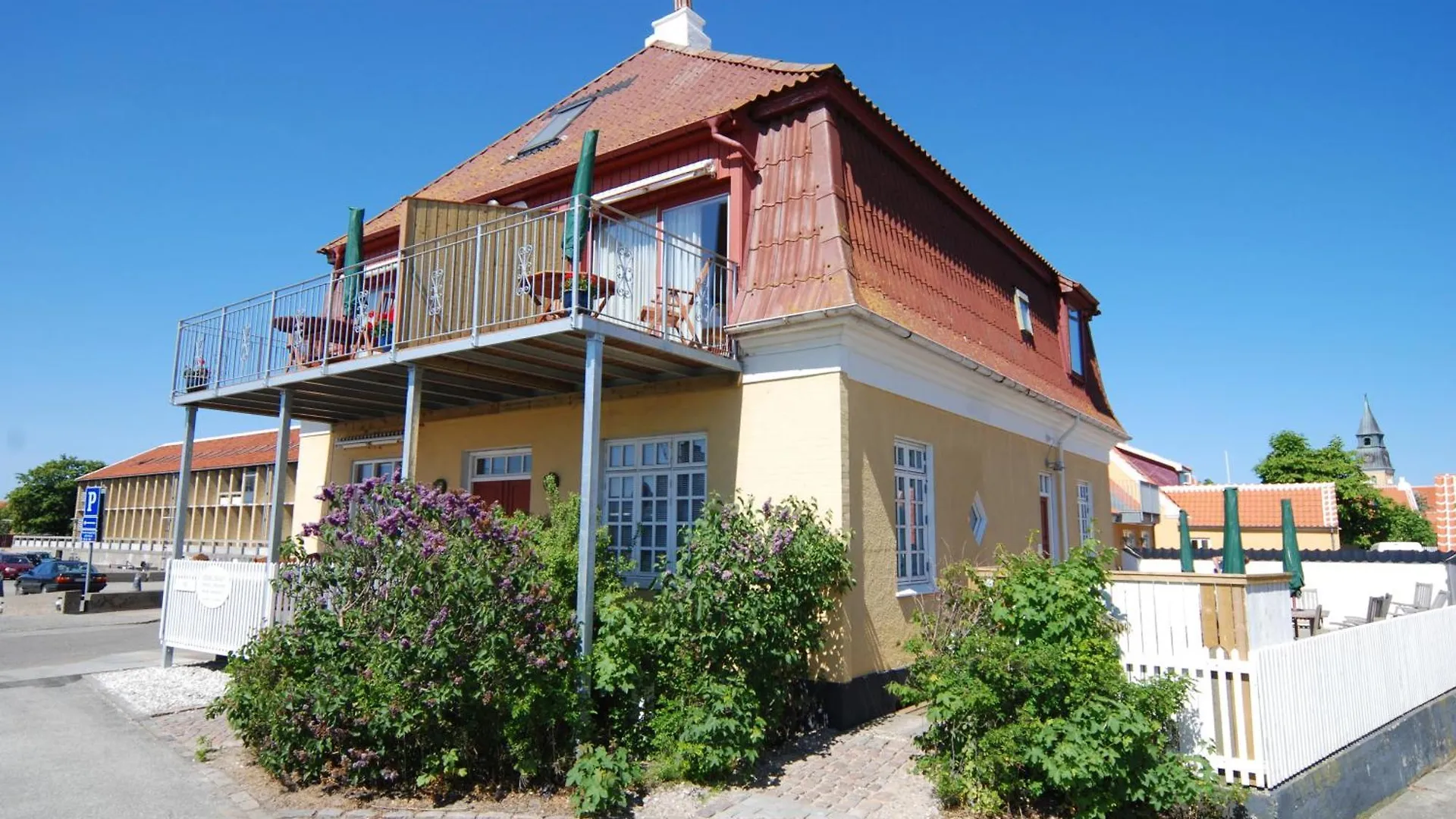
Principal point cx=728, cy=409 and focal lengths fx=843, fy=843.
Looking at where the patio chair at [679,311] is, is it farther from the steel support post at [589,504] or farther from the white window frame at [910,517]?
the white window frame at [910,517]

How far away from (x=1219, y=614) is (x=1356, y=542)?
38.0 meters

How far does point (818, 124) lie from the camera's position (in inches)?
348

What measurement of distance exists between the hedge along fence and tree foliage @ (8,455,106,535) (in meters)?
60.9

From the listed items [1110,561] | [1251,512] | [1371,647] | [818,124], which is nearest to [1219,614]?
[1110,561]

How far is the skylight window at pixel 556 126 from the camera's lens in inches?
487

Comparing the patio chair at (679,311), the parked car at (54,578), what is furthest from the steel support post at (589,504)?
the parked car at (54,578)

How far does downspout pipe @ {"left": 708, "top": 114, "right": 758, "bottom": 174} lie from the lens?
9.05 metres

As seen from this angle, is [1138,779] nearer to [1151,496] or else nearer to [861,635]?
[861,635]

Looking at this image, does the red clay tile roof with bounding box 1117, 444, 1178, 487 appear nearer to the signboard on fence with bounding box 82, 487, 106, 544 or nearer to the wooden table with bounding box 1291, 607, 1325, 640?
the wooden table with bounding box 1291, 607, 1325, 640

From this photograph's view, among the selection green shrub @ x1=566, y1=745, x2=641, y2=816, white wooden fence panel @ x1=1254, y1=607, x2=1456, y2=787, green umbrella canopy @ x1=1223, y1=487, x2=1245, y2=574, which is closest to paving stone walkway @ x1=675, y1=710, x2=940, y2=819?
green shrub @ x1=566, y1=745, x2=641, y2=816

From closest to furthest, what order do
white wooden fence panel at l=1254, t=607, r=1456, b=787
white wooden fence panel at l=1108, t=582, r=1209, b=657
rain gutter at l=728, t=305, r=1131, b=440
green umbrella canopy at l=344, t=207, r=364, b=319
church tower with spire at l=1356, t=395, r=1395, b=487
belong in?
white wooden fence panel at l=1254, t=607, r=1456, b=787
white wooden fence panel at l=1108, t=582, r=1209, b=657
rain gutter at l=728, t=305, r=1131, b=440
green umbrella canopy at l=344, t=207, r=364, b=319
church tower with spire at l=1356, t=395, r=1395, b=487

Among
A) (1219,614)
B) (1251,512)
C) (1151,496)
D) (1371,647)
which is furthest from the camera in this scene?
(1251,512)

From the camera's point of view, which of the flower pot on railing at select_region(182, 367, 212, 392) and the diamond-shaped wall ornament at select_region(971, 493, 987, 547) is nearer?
the diamond-shaped wall ornament at select_region(971, 493, 987, 547)

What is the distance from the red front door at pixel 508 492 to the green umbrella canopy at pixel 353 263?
9.12 ft
